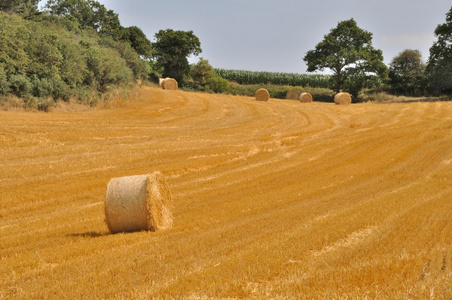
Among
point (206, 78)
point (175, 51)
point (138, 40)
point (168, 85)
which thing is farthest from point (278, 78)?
point (168, 85)

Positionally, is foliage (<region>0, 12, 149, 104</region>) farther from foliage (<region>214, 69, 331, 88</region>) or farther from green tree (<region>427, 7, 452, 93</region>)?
foliage (<region>214, 69, 331, 88</region>)

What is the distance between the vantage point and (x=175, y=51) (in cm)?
6350

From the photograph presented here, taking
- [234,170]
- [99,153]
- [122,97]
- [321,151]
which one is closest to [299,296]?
[234,170]

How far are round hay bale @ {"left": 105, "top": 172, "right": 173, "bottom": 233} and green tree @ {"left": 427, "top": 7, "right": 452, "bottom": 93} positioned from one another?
45503 mm

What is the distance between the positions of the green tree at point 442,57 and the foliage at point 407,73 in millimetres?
6010

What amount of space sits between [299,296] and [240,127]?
2229 centimetres

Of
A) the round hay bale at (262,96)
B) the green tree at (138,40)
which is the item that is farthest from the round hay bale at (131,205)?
the green tree at (138,40)

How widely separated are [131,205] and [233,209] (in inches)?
123

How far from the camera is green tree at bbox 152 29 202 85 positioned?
207 feet

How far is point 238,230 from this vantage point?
9.68m

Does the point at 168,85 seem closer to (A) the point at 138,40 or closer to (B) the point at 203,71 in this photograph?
(B) the point at 203,71

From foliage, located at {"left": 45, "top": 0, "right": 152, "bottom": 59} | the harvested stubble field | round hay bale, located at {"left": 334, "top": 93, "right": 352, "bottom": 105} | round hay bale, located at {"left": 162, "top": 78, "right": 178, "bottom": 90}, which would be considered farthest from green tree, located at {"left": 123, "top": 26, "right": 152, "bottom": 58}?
the harvested stubble field

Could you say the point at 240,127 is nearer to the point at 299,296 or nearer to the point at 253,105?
the point at 253,105

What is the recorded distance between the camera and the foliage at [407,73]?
57406mm
